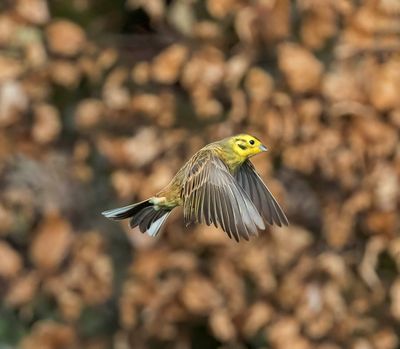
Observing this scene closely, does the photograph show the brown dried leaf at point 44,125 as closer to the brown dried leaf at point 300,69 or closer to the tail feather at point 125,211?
the brown dried leaf at point 300,69

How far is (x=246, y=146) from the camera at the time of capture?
35.5 inches

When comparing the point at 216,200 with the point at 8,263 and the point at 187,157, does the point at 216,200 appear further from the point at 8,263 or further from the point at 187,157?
the point at 8,263

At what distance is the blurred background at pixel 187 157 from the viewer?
2.52 m

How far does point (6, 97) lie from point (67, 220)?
1.38 feet

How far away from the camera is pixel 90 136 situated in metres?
2.67

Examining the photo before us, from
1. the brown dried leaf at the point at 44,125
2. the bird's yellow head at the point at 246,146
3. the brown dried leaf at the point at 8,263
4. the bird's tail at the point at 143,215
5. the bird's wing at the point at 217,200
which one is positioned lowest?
the brown dried leaf at the point at 8,263

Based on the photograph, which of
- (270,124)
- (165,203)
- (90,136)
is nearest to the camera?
(165,203)

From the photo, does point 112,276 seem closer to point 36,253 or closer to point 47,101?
point 36,253

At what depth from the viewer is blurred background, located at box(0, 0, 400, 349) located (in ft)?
8.28

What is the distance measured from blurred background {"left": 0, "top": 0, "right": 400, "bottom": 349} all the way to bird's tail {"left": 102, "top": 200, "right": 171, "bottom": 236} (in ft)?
4.81

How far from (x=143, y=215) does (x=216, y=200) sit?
114 mm

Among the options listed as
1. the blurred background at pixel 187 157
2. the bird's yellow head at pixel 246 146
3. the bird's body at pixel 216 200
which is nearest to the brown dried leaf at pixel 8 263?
the blurred background at pixel 187 157

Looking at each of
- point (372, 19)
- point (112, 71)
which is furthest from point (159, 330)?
point (372, 19)

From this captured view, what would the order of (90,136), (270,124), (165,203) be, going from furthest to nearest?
(90,136), (270,124), (165,203)
